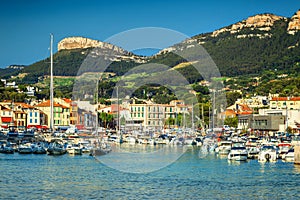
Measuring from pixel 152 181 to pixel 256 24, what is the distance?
142 meters

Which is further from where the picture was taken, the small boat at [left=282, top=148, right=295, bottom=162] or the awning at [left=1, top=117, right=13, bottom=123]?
the awning at [left=1, top=117, right=13, bottom=123]

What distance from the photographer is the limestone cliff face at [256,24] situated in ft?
548

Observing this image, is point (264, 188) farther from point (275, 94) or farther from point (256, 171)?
point (275, 94)

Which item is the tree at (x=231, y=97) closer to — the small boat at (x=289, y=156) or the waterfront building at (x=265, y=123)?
the waterfront building at (x=265, y=123)

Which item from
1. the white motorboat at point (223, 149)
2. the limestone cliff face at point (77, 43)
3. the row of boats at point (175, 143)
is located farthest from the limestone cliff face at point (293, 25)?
the white motorboat at point (223, 149)

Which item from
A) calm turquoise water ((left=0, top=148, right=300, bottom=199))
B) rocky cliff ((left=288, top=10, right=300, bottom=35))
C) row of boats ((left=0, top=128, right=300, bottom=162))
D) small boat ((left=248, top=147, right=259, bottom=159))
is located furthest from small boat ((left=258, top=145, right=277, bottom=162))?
rocky cliff ((left=288, top=10, right=300, bottom=35))

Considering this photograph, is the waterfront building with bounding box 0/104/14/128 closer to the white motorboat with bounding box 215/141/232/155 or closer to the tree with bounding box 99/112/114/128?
the tree with bounding box 99/112/114/128

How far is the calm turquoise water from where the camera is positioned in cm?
2905

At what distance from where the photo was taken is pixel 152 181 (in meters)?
34.1

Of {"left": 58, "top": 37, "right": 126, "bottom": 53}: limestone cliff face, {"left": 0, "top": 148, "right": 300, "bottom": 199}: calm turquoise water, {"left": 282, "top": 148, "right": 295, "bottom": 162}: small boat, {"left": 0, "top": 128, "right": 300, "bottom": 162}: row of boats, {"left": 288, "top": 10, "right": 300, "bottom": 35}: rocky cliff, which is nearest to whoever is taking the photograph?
{"left": 0, "top": 148, "right": 300, "bottom": 199}: calm turquoise water

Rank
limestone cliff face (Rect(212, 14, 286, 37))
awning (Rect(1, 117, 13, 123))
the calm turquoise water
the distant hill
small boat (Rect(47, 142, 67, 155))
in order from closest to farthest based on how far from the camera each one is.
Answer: the calm turquoise water, small boat (Rect(47, 142, 67, 155)), awning (Rect(1, 117, 13, 123)), the distant hill, limestone cliff face (Rect(212, 14, 286, 37))

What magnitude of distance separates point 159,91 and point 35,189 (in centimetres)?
7807

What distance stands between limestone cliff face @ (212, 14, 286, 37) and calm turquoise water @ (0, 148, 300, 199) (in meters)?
122

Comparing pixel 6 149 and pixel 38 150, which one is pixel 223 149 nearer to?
pixel 38 150
